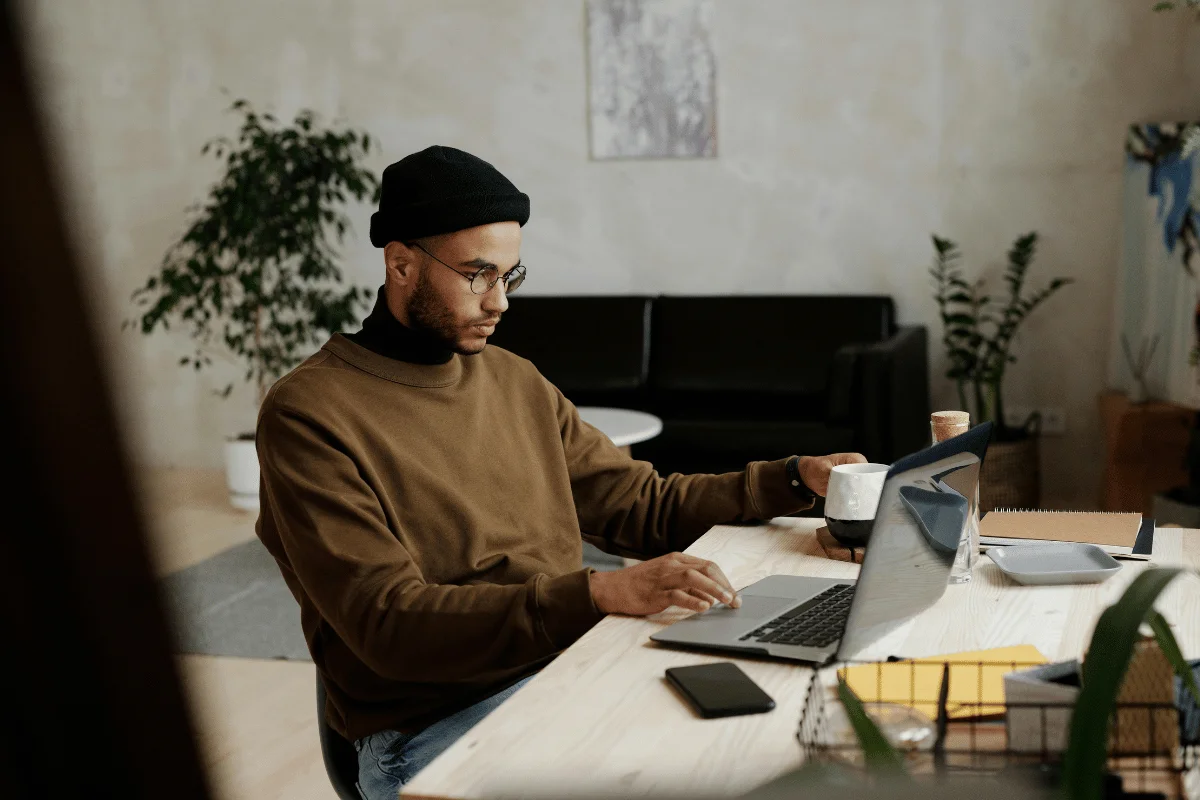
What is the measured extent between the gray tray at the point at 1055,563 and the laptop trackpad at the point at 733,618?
28 cm

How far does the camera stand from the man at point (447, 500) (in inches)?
52.8

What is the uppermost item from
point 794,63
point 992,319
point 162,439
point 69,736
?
point 794,63

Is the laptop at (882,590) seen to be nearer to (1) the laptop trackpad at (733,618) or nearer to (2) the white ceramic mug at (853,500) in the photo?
(1) the laptop trackpad at (733,618)

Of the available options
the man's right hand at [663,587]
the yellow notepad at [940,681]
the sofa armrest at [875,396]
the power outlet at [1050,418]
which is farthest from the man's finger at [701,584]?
the power outlet at [1050,418]

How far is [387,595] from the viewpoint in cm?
135

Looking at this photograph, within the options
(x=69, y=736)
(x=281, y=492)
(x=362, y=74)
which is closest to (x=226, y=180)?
(x=362, y=74)

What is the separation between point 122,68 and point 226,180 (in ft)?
4.20

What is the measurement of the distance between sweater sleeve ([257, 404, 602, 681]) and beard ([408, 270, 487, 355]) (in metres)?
0.27

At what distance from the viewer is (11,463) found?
157 mm

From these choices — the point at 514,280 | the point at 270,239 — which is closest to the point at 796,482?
the point at 514,280

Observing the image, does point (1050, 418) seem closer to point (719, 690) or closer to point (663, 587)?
point (663, 587)

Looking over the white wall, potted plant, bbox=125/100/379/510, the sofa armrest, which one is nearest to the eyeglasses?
the sofa armrest

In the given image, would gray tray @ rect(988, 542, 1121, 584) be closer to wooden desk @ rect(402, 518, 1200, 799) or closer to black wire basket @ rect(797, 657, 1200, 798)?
wooden desk @ rect(402, 518, 1200, 799)

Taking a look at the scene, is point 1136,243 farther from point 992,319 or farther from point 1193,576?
point 1193,576
